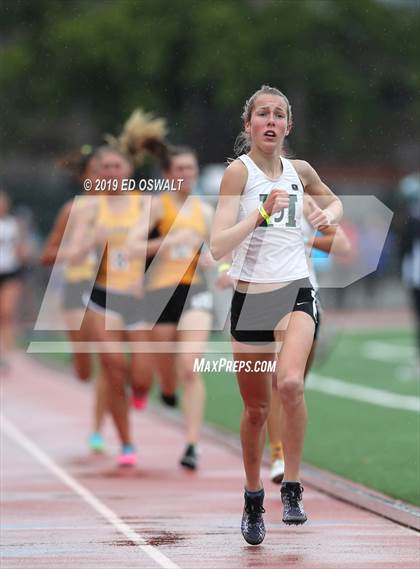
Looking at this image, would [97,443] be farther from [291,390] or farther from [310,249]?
[291,390]

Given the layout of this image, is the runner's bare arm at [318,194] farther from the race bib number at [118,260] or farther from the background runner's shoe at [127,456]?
the background runner's shoe at [127,456]

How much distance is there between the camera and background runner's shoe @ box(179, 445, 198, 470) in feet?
37.5

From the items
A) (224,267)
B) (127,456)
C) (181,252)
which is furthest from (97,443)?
(224,267)

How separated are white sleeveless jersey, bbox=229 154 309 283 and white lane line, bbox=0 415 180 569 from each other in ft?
4.79

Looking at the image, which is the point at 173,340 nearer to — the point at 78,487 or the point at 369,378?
the point at 78,487

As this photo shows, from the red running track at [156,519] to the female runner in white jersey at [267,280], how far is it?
14.1 inches

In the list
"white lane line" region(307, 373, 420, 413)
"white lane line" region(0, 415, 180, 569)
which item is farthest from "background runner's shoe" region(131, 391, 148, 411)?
"white lane line" region(307, 373, 420, 413)

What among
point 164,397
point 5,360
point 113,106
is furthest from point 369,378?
point 113,106

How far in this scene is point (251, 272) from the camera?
8023mm

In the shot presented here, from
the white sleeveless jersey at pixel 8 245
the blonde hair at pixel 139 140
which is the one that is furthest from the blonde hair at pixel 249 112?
the white sleeveless jersey at pixel 8 245

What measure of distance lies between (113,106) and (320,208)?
26.5 meters

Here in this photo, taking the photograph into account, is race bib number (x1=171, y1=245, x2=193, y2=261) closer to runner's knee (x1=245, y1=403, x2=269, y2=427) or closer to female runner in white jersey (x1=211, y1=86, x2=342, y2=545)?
female runner in white jersey (x1=211, y1=86, x2=342, y2=545)

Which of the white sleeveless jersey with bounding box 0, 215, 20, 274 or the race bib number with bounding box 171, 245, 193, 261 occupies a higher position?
the white sleeveless jersey with bounding box 0, 215, 20, 274

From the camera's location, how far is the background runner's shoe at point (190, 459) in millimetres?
11422
